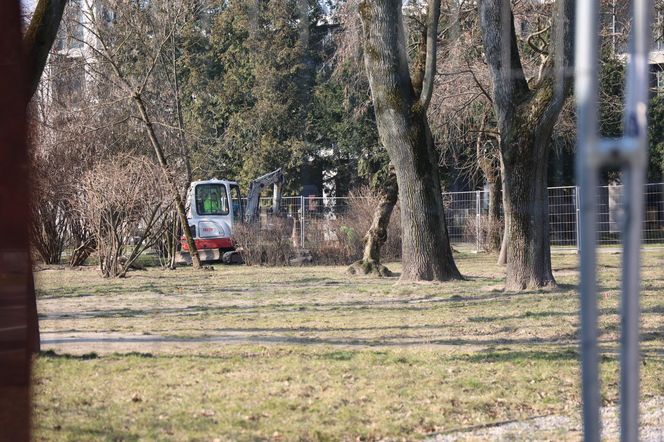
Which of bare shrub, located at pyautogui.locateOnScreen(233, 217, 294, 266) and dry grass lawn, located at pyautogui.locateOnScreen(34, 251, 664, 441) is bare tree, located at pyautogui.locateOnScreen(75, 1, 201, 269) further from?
dry grass lawn, located at pyautogui.locateOnScreen(34, 251, 664, 441)

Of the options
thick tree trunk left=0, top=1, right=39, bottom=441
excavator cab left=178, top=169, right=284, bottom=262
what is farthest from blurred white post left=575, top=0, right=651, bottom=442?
excavator cab left=178, top=169, right=284, bottom=262

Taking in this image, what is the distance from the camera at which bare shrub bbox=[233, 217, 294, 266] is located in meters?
23.1

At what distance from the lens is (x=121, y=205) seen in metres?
18.1

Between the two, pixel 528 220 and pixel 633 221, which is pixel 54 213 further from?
pixel 633 221

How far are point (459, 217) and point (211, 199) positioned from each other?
8.11 metres

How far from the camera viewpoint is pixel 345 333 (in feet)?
33.2

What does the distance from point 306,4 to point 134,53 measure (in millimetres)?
9299

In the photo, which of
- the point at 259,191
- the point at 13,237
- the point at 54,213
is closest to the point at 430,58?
the point at 54,213

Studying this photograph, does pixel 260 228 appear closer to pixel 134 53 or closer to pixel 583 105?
pixel 134 53

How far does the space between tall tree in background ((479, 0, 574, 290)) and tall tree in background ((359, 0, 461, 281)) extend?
1699mm

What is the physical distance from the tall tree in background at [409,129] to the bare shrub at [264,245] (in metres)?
7.43

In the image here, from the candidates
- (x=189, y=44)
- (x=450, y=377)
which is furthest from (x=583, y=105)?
(x=189, y=44)

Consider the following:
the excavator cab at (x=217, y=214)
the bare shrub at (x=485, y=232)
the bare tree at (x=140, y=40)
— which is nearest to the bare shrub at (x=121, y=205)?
the bare tree at (x=140, y=40)

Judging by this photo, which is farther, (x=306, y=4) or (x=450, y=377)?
(x=306, y=4)
